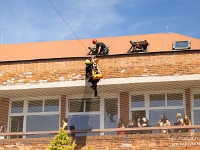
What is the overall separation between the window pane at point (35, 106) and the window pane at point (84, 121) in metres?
1.45

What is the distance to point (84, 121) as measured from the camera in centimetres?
2008

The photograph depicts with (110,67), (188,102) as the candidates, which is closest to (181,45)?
(188,102)

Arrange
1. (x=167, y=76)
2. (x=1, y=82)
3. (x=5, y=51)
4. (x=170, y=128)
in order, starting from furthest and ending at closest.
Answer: (x=5, y=51), (x=1, y=82), (x=167, y=76), (x=170, y=128)

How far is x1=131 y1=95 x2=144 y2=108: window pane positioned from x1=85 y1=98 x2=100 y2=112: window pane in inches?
53.9

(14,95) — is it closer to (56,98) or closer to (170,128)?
(56,98)

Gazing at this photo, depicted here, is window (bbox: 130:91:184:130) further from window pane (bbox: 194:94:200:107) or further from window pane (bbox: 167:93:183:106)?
window pane (bbox: 194:94:200:107)

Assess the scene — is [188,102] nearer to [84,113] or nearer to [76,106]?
[84,113]

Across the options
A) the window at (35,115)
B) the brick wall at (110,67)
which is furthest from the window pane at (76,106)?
the brick wall at (110,67)

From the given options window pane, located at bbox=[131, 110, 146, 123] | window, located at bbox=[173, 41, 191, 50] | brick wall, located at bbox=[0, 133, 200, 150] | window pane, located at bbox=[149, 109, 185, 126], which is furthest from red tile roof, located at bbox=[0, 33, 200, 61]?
brick wall, located at bbox=[0, 133, 200, 150]

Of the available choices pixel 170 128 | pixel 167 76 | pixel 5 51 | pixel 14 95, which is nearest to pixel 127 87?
pixel 167 76

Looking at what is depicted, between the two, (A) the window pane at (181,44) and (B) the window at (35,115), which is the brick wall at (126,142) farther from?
(A) the window pane at (181,44)

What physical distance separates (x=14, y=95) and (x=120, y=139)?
532 cm

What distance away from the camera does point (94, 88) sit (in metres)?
19.0

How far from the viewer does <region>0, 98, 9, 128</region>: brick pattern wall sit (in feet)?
69.6
